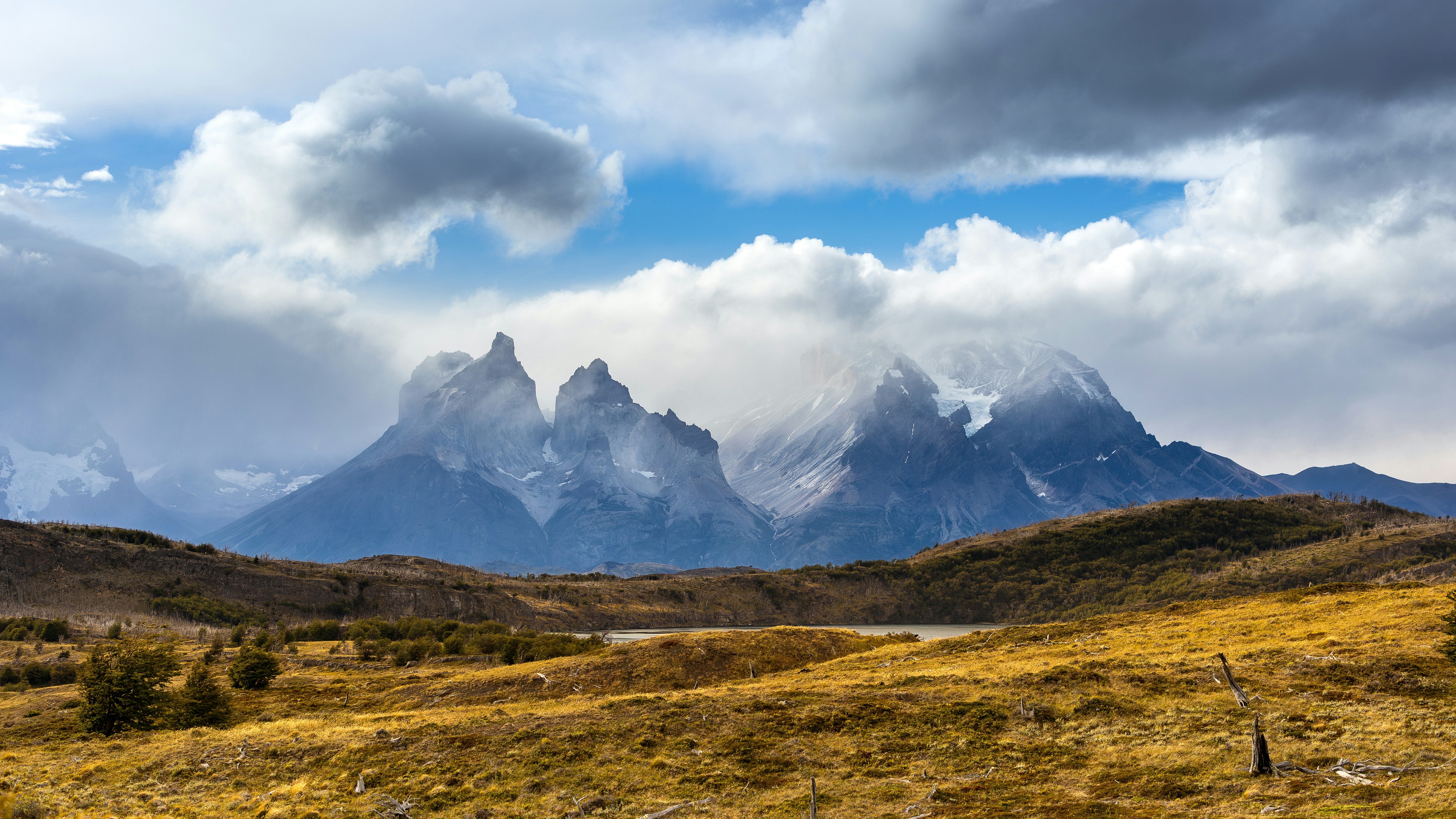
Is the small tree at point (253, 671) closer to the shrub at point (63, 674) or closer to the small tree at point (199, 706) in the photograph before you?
the small tree at point (199, 706)

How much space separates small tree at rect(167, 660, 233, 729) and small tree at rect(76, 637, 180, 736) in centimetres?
139

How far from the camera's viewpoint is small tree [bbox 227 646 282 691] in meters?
60.3

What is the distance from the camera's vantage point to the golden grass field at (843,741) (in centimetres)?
3128

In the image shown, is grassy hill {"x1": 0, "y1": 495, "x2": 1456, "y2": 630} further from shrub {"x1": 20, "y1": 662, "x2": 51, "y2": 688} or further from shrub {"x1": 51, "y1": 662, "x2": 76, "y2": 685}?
shrub {"x1": 20, "y1": 662, "x2": 51, "y2": 688}

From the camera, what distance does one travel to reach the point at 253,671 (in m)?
60.7

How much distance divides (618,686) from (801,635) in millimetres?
20090

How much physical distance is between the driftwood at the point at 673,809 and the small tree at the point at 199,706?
1210 inches

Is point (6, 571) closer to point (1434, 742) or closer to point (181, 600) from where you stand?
point (181, 600)

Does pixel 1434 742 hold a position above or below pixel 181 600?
below

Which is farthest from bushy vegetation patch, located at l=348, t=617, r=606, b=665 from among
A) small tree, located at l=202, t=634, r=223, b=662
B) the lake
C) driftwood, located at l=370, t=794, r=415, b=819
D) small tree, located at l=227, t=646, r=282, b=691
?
the lake

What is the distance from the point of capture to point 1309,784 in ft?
94.2

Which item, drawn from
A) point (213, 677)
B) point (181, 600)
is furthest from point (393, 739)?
point (181, 600)

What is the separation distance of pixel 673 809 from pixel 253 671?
137ft

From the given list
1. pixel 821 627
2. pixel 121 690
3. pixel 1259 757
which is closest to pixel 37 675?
pixel 121 690
